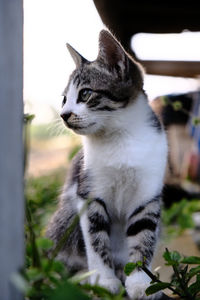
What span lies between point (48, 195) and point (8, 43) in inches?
110

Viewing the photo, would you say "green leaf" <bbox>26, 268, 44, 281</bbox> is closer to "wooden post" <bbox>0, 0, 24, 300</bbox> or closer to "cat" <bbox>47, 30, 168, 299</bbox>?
"wooden post" <bbox>0, 0, 24, 300</bbox>

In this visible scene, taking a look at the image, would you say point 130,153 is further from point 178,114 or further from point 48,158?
point 48,158

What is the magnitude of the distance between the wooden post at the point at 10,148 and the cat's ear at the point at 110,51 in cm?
89

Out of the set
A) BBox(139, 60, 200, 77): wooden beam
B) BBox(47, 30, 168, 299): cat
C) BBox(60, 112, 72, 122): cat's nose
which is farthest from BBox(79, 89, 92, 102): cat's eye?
BBox(139, 60, 200, 77): wooden beam

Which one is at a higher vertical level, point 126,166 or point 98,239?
point 126,166

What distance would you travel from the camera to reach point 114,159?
1.64 meters

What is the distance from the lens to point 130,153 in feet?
5.43

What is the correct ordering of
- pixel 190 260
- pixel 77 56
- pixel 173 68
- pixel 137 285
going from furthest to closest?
pixel 173 68 → pixel 77 56 → pixel 137 285 → pixel 190 260

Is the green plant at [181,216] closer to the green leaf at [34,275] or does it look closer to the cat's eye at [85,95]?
the cat's eye at [85,95]

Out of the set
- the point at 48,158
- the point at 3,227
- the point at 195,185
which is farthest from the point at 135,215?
the point at 48,158

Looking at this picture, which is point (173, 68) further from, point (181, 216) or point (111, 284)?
point (111, 284)

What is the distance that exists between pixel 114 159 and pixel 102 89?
0.28 m

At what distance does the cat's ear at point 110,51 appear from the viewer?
163 cm

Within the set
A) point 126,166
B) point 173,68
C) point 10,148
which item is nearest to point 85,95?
point 126,166
